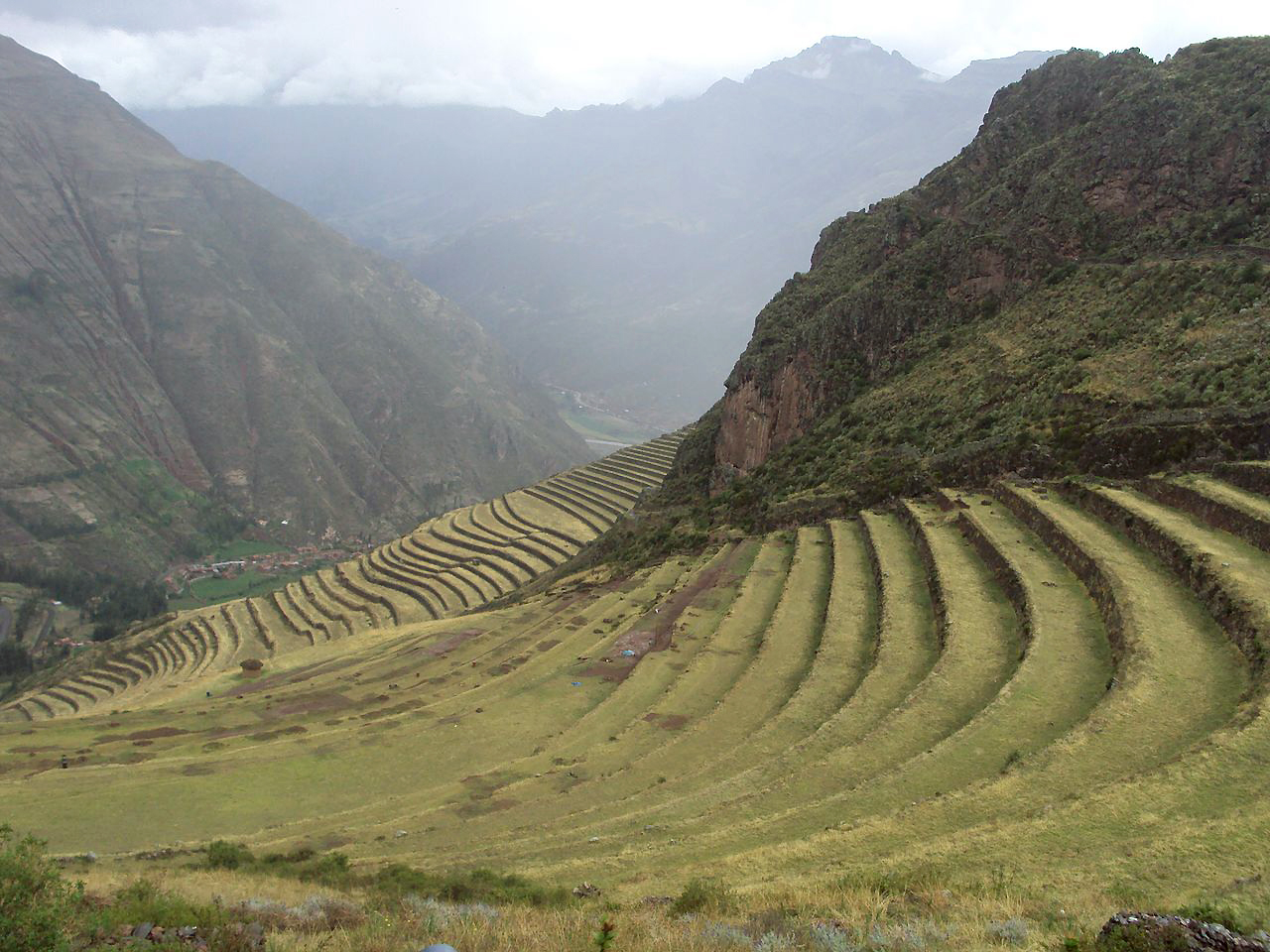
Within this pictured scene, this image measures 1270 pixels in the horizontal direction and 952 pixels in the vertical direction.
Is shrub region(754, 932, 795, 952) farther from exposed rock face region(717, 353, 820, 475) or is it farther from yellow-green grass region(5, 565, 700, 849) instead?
exposed rock face region(717, 353, 820, 475)

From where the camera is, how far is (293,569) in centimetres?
11356

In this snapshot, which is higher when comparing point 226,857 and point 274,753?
point 226,857

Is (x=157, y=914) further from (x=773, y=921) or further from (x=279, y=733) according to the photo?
(x=279, y=733)

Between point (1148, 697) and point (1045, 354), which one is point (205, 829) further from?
point (1045, 354)

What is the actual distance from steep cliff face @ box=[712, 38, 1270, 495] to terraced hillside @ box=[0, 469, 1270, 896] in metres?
5.37

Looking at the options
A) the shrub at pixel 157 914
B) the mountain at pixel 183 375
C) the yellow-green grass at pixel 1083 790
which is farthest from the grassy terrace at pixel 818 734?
the mountain at pixel 183 375

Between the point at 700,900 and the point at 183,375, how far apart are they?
6688 inches

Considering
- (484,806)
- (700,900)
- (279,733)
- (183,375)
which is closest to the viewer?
(700,900)

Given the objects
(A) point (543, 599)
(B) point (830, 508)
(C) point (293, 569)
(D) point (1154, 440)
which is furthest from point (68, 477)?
(D) point (1154, 440)

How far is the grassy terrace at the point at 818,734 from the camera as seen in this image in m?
10.1

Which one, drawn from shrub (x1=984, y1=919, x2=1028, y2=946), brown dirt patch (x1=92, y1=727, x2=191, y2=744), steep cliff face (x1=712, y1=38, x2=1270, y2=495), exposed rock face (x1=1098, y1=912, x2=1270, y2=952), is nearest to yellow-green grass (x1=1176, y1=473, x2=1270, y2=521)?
steep cliff face (x1=712, y1=38, x2=1270, y2=495)

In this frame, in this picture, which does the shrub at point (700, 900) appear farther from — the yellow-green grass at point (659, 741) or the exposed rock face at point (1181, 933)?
the yellow-green grass at point (659, 741)

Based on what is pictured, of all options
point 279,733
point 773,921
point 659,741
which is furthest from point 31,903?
point 279,733

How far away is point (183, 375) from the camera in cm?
15175
